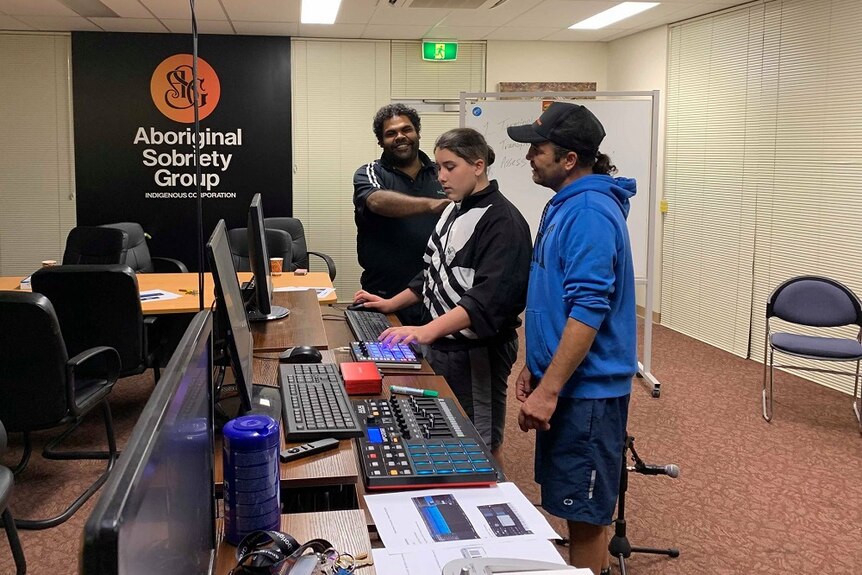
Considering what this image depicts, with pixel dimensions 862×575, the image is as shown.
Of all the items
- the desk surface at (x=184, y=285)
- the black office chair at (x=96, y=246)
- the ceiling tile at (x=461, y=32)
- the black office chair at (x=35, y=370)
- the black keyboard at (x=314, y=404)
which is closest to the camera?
the black keyboard at (x=314, y=404)

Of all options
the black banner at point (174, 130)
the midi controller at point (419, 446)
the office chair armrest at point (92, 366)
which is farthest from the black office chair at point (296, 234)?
the midi controller at point (419, 446)

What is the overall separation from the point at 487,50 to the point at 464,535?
20.7ft

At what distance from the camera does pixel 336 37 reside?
22.0 feet

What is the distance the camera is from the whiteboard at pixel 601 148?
15.1 feet

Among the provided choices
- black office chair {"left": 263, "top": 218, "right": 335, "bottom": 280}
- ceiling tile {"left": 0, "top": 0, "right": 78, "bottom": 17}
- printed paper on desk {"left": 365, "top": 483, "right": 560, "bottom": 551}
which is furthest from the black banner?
printed paper on desk {"left": 365, "top": 483, "right": 560, "bottom": 551}

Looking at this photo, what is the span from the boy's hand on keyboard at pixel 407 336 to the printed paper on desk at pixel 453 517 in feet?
2.86

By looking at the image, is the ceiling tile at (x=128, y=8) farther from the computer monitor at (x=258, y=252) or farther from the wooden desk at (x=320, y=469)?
the wooden desk at (x=320, y=469)

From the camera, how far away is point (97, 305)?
3.35 m

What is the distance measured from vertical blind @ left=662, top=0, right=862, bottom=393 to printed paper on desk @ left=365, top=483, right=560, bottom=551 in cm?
400

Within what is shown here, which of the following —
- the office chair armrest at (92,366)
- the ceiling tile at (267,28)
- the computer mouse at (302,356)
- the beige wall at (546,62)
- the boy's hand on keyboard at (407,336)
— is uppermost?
the ceiling tile at (267,28)

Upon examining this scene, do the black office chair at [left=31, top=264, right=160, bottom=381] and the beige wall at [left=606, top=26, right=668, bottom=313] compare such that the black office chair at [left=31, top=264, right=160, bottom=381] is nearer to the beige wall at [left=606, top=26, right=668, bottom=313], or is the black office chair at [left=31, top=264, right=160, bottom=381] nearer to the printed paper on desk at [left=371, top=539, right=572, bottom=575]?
the printed paper on desk at [left=371, top=539, right=572, bottom=575]

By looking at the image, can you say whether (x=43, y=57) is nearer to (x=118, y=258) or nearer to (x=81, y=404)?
(x=118, y=258)

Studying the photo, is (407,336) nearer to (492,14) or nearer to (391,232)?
(391,232)

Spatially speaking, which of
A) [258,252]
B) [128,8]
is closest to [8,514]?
[258,252]
